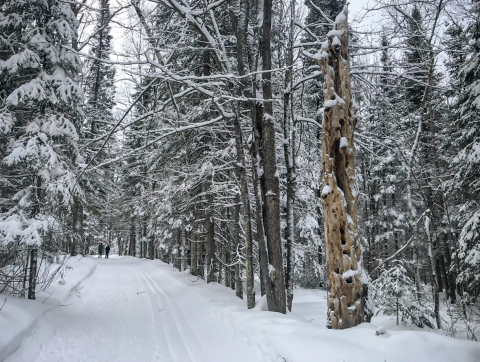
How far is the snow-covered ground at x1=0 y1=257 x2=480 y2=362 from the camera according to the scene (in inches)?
139

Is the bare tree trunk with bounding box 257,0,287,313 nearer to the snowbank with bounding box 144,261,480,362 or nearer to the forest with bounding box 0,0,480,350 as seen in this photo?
the forest with bounding box 0,0,480,350

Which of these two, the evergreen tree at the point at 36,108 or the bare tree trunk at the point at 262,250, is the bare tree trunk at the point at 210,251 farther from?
the bare tree trunk at the point at 262,250

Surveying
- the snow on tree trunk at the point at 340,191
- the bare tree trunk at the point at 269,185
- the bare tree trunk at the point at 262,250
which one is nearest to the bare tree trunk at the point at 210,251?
the bare tree trunk at the point at 262,250

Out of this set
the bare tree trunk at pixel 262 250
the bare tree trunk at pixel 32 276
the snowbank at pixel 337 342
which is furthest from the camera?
the bare tree trunk at pixel 32 276

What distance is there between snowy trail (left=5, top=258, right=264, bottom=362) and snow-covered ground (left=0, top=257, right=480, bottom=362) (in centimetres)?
2

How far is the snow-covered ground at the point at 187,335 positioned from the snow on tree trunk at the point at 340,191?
0.42 meters

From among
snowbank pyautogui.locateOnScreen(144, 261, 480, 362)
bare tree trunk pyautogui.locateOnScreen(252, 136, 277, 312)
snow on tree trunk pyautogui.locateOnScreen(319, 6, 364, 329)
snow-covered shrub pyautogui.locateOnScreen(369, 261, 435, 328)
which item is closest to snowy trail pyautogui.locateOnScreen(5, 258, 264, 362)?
snowbank pyautogui.locateOnScreen(144, 261, 480, 362)

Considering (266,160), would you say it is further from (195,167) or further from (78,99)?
(78,99)

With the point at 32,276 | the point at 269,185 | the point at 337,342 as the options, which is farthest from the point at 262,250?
the point at 32,276

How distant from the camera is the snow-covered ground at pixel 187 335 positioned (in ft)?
11.6

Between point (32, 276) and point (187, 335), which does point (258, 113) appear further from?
point (32, 276)

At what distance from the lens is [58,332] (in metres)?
6.66

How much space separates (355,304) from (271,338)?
1.42 metres

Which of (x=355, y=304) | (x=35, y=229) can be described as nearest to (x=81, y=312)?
(x=35, y=229)
